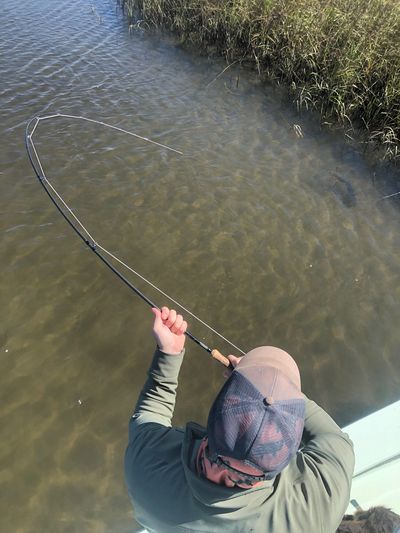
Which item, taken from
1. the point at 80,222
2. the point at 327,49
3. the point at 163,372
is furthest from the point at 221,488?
the point at 327,49

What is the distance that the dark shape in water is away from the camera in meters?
6.82

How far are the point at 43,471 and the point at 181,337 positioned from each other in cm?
240

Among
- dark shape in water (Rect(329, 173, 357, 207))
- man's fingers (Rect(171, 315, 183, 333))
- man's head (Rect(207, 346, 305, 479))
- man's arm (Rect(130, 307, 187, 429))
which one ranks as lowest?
dark shape in water (Rect(329, 173, 357, 207))

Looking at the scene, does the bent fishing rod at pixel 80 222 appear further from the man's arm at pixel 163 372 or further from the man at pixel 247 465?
the man at pixel 247 465

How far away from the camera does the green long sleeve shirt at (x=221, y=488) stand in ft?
5.17

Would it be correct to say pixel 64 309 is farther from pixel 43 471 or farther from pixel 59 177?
pixel 59 177

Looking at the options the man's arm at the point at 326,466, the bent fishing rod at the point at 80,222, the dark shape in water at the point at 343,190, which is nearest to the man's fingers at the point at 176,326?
the man's arm at the point at 326,466

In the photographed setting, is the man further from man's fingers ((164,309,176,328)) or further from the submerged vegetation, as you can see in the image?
the submerged vegetation

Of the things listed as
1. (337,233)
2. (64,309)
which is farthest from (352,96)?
(64,309)

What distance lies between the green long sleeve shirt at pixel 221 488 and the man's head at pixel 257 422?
0.52 ft

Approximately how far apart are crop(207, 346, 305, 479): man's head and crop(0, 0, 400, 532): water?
2.56 meters

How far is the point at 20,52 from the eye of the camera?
9.82m

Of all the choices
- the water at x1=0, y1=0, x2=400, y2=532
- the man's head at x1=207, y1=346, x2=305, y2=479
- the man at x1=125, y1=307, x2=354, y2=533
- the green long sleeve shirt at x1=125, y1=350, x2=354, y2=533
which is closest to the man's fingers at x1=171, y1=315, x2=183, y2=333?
the green long sleeve shirt at x1=125, y1=350, x2=354, y2=533

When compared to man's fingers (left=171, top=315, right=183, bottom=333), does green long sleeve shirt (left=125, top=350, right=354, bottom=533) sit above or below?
below
